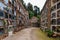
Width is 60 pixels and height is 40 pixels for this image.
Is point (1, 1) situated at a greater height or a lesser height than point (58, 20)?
greater

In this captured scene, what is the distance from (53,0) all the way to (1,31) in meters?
7.90

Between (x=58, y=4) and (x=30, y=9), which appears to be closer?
(x=58, y=4)

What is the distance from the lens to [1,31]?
1401 centimetres

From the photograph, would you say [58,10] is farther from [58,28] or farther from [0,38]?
[0,38]

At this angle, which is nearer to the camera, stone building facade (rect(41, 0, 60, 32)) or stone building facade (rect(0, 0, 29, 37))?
stone building facade (rect(0, 0, 29, 37))

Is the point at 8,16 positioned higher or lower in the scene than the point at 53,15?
lower

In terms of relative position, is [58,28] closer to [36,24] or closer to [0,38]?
[0,38]

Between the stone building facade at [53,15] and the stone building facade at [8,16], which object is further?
the stone building facade at [53,15]

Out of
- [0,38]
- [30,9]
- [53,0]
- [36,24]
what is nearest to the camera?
[0,38]

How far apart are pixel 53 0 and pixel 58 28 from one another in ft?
15.2

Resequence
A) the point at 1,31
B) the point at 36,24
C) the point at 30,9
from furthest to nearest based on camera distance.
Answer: the point at 30,9 → the point at 36,24 → the point at 1,31

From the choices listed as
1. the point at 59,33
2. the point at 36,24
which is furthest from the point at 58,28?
the point at 36,24

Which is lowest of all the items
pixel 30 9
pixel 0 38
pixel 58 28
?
pixel 0 38

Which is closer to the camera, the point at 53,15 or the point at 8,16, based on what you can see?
the point at 53,15
